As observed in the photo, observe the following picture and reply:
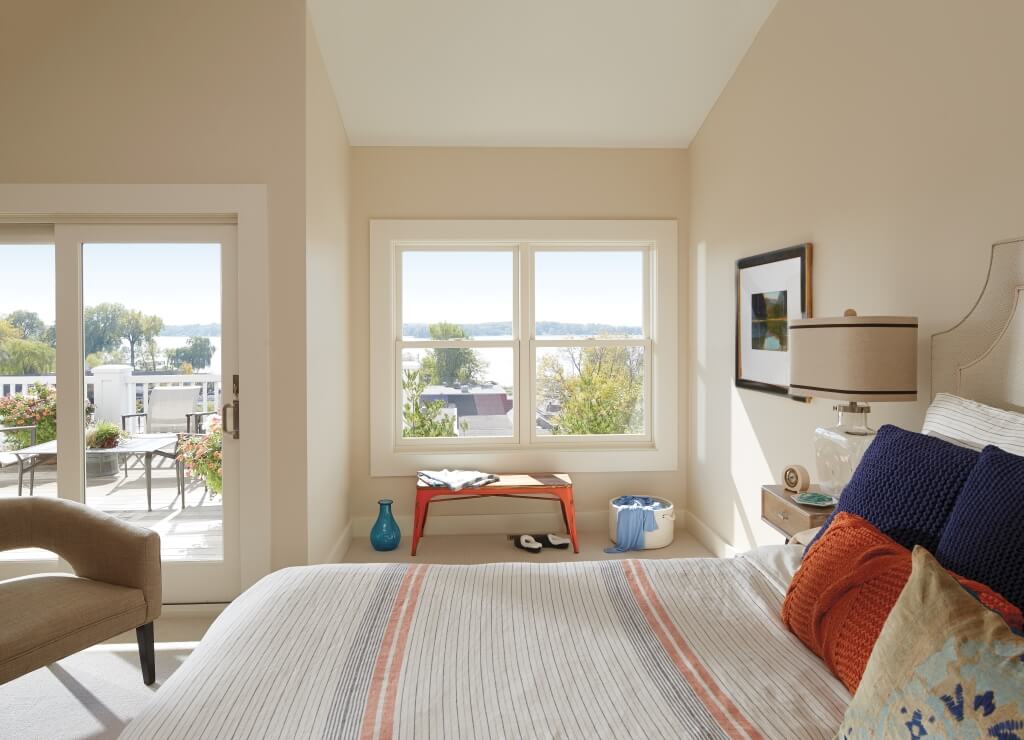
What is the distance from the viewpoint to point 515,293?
4199 millimetres

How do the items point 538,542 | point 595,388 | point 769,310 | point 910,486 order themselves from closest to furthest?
point 910,486 < point 769,310 < point 538,542 < point 595,388

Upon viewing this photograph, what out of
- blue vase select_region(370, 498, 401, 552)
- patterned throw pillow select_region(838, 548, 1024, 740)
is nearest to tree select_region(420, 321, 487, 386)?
blue vase select_region(370, 498, 401, 552)

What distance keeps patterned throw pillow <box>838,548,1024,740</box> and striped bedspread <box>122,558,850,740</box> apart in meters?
0.20

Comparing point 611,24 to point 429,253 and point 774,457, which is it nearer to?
point 429,253

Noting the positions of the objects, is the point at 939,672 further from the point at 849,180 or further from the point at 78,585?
the point at 78,585

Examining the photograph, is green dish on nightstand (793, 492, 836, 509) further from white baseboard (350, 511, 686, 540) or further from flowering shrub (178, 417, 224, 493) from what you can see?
flowering shrub (178, 417, 224, 493)

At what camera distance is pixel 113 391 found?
2994mm

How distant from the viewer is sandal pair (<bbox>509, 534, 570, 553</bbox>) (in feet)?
12.3

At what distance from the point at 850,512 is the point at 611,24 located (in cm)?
270

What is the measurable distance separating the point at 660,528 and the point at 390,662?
9.50ft

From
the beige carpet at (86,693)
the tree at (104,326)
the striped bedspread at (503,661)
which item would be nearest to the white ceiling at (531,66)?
the tree at (104,326)

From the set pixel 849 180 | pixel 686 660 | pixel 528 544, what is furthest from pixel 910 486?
pixel 528 544

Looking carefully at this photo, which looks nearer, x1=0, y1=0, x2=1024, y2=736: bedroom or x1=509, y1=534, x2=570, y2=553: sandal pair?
x1=0, y1=0, x2=1024, y2=736: bedroom

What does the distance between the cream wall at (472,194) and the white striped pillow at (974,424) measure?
251 cm
